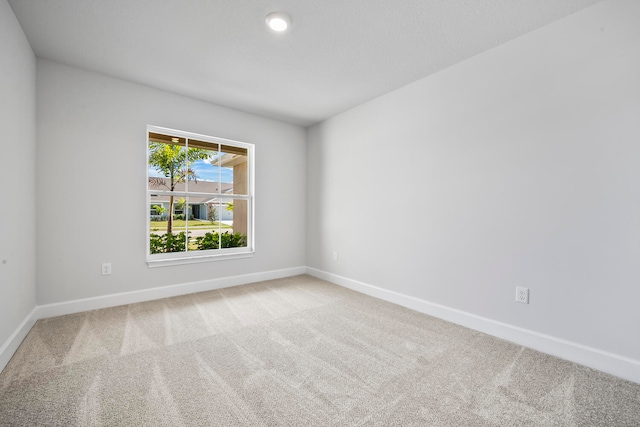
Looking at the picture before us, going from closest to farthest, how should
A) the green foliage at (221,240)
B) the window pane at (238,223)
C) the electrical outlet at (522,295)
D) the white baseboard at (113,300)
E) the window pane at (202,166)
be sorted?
the white baseboard at (113,300) → the electrical outlet at (522,295) → the window pane at (202,166) → the green foliage at (221,240) → the window pane at (238,223)

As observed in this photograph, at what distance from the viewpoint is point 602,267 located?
6.23ft

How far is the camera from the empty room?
169cm

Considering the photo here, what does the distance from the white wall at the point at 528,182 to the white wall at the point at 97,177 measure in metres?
2.45

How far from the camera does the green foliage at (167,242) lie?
335 centimetres

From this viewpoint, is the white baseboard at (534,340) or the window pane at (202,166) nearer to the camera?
the white baseboard at (534,340)

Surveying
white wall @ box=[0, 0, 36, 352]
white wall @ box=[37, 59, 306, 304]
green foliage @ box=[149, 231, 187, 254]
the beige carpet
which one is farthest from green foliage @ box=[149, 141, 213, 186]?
the beige carpet

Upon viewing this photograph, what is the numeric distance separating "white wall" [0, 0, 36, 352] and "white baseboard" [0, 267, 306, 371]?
0.23 ft

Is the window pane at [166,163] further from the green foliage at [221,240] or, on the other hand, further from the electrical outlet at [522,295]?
the electrical outlet at [522,295]

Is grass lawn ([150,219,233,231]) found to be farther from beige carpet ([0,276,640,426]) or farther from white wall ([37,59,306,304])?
beige carpet ([0,276,640,426])

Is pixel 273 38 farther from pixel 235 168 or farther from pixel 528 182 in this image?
pixel 528 182

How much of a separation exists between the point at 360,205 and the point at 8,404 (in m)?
3.32

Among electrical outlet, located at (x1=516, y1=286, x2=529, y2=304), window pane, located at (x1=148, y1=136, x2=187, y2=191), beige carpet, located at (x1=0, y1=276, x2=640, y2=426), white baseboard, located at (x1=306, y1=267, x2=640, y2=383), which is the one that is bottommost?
beige carpet, located at (x1=0, y1=276, x2=640, y2=426)

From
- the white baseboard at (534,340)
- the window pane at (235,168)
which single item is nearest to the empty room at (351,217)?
the white baseboard at (534,340)

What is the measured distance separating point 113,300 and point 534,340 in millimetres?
3942
